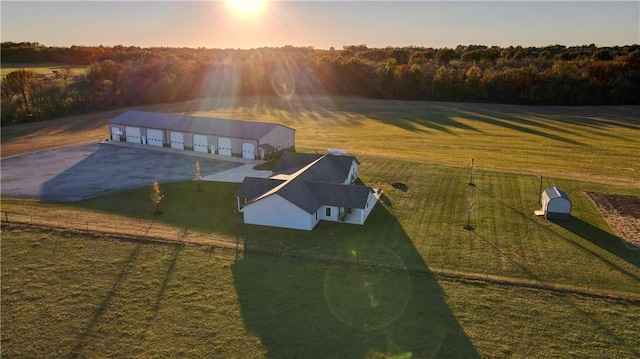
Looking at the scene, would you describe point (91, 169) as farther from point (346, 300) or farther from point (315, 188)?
point (346, 300)

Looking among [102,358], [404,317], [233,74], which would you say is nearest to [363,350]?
[404,317]

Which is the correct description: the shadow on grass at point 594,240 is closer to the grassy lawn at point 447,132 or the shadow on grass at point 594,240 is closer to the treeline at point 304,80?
the grassy lawn at point 447,132

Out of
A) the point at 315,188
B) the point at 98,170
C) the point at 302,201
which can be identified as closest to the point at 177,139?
the point at 98,170

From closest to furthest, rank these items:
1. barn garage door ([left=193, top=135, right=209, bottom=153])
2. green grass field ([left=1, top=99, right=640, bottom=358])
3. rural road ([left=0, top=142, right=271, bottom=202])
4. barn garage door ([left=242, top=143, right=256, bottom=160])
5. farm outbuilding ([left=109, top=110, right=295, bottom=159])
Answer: green grass field ([left=1, top=99, right=640, bottom=358]) < rural road ([left=0, top=142, right=271, bottom=202]) < barn garage door ([left=242, top=143, right=256, bottom=160]) < farm outbuilding ([left=109, top=110, right=295, bottom=159]) < barn garage door ([left=193, top=135, right=209, bottom=153])

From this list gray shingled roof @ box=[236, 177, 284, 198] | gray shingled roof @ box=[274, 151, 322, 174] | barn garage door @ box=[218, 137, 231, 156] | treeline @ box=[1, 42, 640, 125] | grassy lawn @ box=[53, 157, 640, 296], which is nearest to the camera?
grassy lawn @ box=[53, 157, 640, 296]

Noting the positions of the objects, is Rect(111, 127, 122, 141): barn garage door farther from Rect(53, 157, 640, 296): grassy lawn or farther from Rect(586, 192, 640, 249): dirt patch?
Rect(586, 192, 640, 249): dirt patch

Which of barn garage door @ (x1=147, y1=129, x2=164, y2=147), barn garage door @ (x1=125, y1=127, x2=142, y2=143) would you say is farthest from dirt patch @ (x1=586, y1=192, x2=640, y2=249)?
barn garage door @ (x1=125, y1=127, x2=142, y2=143)

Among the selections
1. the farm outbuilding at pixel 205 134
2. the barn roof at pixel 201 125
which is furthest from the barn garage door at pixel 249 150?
the barn roof at pixel 201 125

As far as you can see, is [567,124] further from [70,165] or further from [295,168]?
[70,165]
